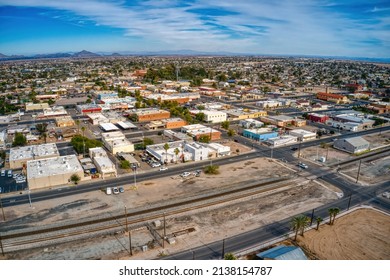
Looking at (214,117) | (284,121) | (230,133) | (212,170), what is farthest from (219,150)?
(284,121)

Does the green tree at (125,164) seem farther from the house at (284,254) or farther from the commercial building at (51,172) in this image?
the house at (284,254)

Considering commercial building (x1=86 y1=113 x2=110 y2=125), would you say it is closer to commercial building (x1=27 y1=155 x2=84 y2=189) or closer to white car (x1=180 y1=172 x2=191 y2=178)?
commercial building (x1=27 y1=155 x2=84 y2=189)

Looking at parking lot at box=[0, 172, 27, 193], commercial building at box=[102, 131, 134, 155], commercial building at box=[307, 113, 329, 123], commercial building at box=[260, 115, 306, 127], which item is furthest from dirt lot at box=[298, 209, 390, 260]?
commercial building at box=[307, 113, 329, 123]

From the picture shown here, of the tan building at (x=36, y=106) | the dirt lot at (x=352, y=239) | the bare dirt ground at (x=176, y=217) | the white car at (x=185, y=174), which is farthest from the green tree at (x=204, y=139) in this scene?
the tan building at (x=36, y=106)

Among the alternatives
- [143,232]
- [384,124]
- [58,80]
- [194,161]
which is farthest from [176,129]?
[58,80]

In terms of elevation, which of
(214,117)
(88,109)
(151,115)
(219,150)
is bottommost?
(219,150)

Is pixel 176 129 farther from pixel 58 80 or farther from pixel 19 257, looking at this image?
pixel 58 80

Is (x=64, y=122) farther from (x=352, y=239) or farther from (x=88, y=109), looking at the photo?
(x=352, y=239)
